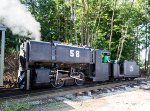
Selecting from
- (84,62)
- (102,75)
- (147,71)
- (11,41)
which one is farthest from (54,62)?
(147,71)

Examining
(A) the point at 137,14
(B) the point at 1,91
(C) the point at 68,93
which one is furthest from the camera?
(A) the point at 137,14

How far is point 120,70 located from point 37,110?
11.3 meters

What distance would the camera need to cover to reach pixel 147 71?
3150cm

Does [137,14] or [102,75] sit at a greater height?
[137,14]

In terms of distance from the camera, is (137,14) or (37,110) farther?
(137,14)

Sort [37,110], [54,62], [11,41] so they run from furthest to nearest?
[11,41] < [54,62] < [37,110]

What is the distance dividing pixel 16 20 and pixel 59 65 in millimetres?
3301

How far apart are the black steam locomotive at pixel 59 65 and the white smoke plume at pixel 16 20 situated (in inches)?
86.0

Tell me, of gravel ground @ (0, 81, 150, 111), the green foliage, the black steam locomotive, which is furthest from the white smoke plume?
the green foliage

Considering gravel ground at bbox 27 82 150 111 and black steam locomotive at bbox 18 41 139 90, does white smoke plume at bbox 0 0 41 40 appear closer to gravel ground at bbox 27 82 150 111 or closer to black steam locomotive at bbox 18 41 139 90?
black steam locomotive at bbox 18 41 139 90

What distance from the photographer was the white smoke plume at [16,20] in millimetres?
14219

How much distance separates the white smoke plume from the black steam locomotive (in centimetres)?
218

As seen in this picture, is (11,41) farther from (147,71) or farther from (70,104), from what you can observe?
(147,71)

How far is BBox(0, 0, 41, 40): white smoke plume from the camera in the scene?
46.6 feet
